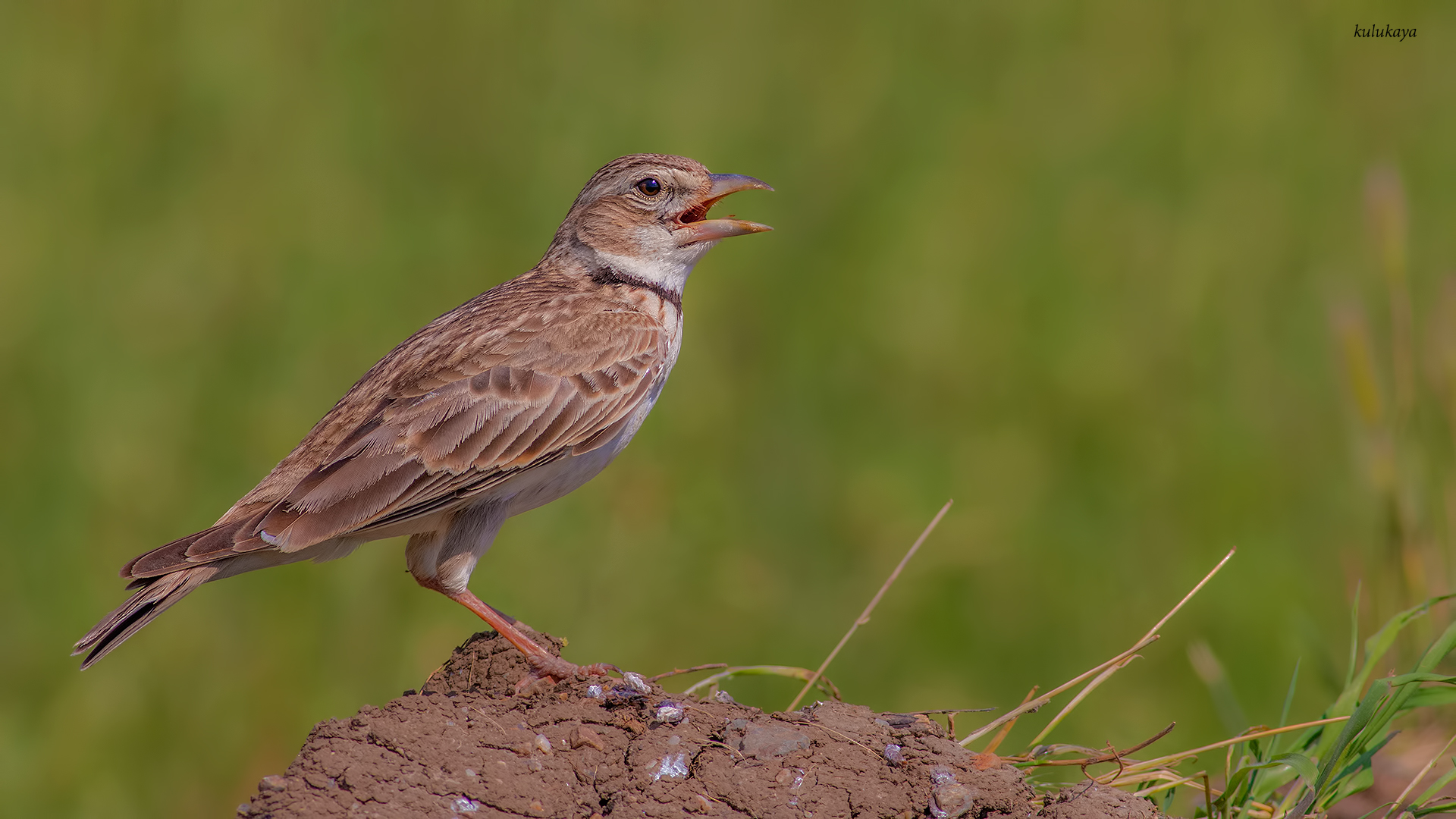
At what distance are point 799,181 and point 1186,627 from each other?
16.0ft

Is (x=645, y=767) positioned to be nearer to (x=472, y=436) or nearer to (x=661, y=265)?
(x=472, y=436)

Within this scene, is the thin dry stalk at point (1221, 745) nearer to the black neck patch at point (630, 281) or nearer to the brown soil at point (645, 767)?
the brown soil at point (645, 767)

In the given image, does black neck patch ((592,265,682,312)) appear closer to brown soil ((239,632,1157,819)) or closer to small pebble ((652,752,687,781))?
brown soil ((239,632,1157,819))

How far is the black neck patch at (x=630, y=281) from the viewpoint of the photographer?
6766 millimetres

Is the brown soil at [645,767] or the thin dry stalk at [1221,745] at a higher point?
the brown soil at [645,767]

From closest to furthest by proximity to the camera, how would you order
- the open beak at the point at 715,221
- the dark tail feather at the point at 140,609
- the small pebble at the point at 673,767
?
the small pebble at the point at 673,767 → the dark tail feather at the point at 140,609 → the open beak at the point at 715,221

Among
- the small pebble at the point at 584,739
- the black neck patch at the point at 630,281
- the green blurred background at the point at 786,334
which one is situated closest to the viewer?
the small pebble at the point at 584,739

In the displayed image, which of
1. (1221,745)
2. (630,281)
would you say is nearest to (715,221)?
(630,281)

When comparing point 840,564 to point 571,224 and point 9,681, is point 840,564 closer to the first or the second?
point 571,224

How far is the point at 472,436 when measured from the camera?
5.72 m

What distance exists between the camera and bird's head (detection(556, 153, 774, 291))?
680 cm

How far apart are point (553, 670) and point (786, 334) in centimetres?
635

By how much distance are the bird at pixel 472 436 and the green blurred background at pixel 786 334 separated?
7.92ft
